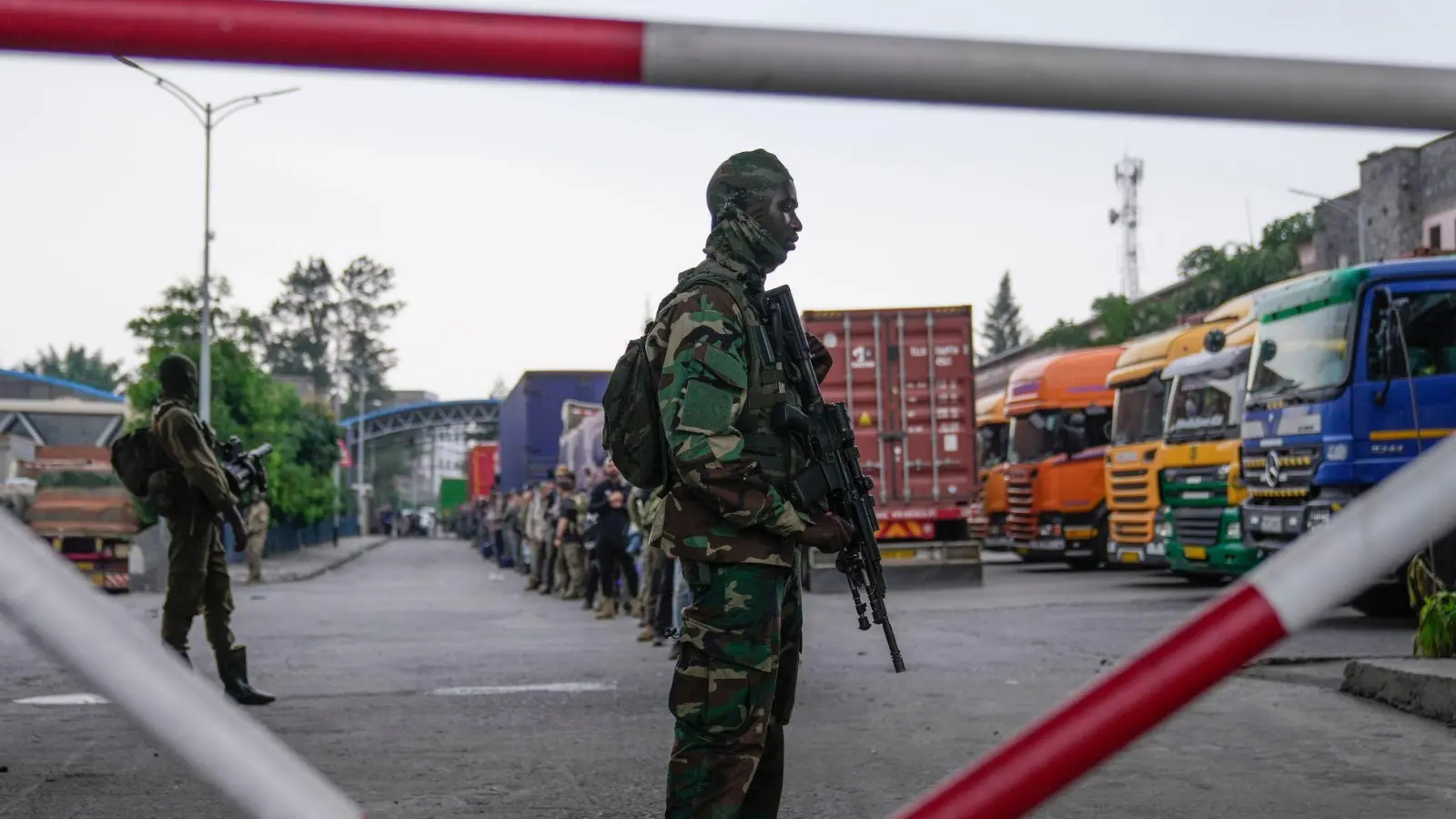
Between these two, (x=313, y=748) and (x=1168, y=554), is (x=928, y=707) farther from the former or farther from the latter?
(x=1168, y=554)

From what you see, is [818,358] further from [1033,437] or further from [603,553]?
[1033,437]

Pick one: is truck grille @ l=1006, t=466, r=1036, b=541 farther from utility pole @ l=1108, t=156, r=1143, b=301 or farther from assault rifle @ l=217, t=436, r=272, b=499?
utility pole @ l=1108, t=156, r=1143, b=301

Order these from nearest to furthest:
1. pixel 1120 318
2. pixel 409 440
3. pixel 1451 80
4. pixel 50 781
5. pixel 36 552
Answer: pixel 36 552, pixel 1451 80, pixel 50 781, pixel 1120 318, pixel 409 440

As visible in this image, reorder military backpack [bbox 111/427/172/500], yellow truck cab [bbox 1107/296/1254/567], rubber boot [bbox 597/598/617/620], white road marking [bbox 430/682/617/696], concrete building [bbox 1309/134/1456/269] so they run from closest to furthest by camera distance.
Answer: military backpack [bbox 111/427/172/500]
white road marking [bbox 430/682/617/696]
rubber boot [bbox 597/598/617/620]
yellow truck cab [bbox 1107/296/1254/567]
concrete building [bbox 1309/134/1456/269]

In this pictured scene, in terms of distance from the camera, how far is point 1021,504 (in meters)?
24.7

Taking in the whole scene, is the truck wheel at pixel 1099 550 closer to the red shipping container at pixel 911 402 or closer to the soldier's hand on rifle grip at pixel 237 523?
the red shipping container at pixel 911 402

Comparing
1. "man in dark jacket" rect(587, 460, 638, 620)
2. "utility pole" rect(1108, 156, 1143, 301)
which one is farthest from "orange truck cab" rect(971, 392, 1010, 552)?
"utility pole" rect(1108, 156, 1143, 301)

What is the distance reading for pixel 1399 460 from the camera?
12.7 metres

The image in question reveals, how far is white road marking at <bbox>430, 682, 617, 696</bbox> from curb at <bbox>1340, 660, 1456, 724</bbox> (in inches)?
157

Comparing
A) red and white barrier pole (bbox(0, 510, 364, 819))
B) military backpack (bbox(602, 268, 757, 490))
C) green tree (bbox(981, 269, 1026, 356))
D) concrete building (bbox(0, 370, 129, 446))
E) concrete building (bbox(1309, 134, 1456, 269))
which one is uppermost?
green tree (bbox(981, 269, 1026, 356))

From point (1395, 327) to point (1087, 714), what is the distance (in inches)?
487

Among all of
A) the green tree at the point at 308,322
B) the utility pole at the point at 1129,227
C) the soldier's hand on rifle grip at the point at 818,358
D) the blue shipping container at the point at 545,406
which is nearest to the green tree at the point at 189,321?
the blue shipping container at the point at 545,406

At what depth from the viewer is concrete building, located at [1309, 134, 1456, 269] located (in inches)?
1640

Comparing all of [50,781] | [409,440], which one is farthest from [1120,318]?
[409,440]
